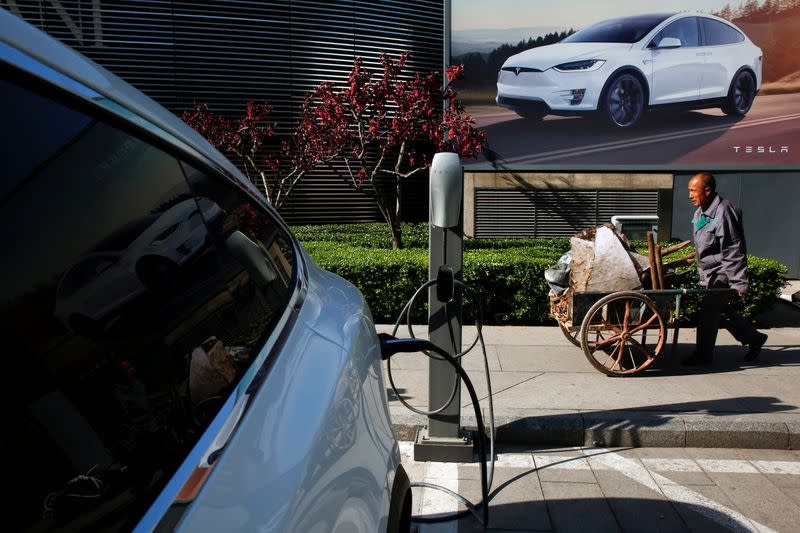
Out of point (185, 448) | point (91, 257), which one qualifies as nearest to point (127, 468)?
point (185, 448)

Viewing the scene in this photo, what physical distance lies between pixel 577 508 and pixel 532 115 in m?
10.7

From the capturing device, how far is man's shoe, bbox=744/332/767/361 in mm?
6668

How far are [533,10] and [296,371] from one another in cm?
1335

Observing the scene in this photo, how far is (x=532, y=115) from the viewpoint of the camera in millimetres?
13742

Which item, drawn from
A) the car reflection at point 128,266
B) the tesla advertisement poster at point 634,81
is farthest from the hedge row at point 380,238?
the car reflection at point 128,266

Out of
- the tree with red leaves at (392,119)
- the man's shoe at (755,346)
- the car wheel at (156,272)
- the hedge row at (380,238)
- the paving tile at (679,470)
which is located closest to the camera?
the car wheel at (156,272)

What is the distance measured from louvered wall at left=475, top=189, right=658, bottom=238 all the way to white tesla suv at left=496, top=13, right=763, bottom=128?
55.3 inches

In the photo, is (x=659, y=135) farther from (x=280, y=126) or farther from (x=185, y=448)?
(x=185, y=448)

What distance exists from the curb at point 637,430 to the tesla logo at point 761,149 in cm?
968

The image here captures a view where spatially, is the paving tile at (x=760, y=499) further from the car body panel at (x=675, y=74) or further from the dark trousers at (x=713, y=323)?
the car body panel at (x=675, y=74)

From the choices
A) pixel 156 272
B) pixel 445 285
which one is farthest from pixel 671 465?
pixel 156 272

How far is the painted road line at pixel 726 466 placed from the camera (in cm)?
456

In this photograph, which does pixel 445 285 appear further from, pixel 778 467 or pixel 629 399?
pixel 778 467

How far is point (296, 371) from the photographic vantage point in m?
1.42
